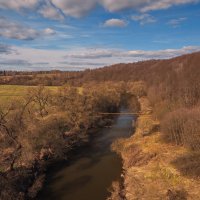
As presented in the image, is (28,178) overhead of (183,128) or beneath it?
beneath

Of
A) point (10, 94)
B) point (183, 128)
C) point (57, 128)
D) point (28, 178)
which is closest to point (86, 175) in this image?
point (28, 178)

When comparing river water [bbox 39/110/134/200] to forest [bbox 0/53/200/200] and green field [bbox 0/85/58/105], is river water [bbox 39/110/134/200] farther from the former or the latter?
green field [bbox 0/85/58/105]

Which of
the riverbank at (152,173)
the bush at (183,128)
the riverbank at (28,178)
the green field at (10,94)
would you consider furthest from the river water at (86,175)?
the green field at (10,94)

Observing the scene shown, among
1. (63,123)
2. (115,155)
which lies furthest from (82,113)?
(115,155)

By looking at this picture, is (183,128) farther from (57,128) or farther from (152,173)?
(57,128)

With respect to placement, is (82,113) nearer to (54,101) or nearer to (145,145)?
(54,101)

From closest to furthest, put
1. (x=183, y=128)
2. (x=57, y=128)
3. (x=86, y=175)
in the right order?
(x=86, y=175)
(x=183, y=128)
(x=57, y=128)

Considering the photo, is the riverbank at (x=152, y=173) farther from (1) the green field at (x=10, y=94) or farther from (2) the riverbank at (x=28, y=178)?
(1) the green field at (x=10, y=94)
